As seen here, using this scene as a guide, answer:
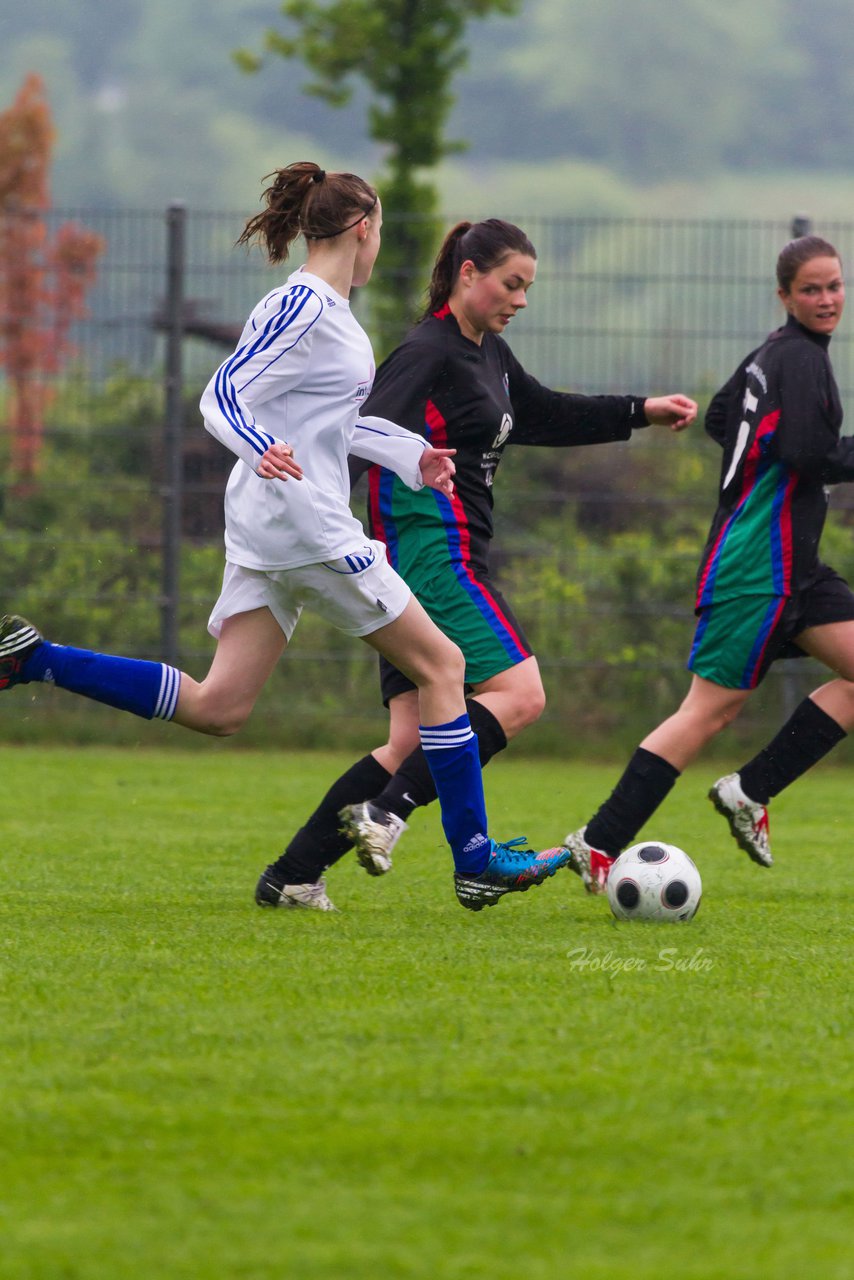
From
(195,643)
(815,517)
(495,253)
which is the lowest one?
(195,643)

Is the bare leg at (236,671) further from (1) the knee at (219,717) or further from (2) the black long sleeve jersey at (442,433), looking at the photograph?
(2) the black long sleeve jersey at (442,433)

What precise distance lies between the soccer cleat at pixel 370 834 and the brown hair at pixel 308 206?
1408mm

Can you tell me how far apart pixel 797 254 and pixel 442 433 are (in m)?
1.27

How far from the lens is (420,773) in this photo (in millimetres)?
5160

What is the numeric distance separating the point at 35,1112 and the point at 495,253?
9.90ft

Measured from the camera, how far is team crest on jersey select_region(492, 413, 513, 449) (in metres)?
5.34

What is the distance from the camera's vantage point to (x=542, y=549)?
10.8 m

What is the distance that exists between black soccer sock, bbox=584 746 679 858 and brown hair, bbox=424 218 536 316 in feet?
4.68

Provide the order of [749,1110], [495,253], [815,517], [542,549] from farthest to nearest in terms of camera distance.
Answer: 1. [542,549]
2. [815,517]
3. [495,253]
4. [749,1110]

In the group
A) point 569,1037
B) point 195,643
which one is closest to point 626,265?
point 195,643

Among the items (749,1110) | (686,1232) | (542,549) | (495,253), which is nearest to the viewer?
(686,1232)

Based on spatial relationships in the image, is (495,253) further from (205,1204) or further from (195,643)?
(195,643)

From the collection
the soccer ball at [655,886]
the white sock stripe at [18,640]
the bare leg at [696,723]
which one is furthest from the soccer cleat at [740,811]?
the white sock stripe at [18,640]

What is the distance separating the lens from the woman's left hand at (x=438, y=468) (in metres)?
4.91
